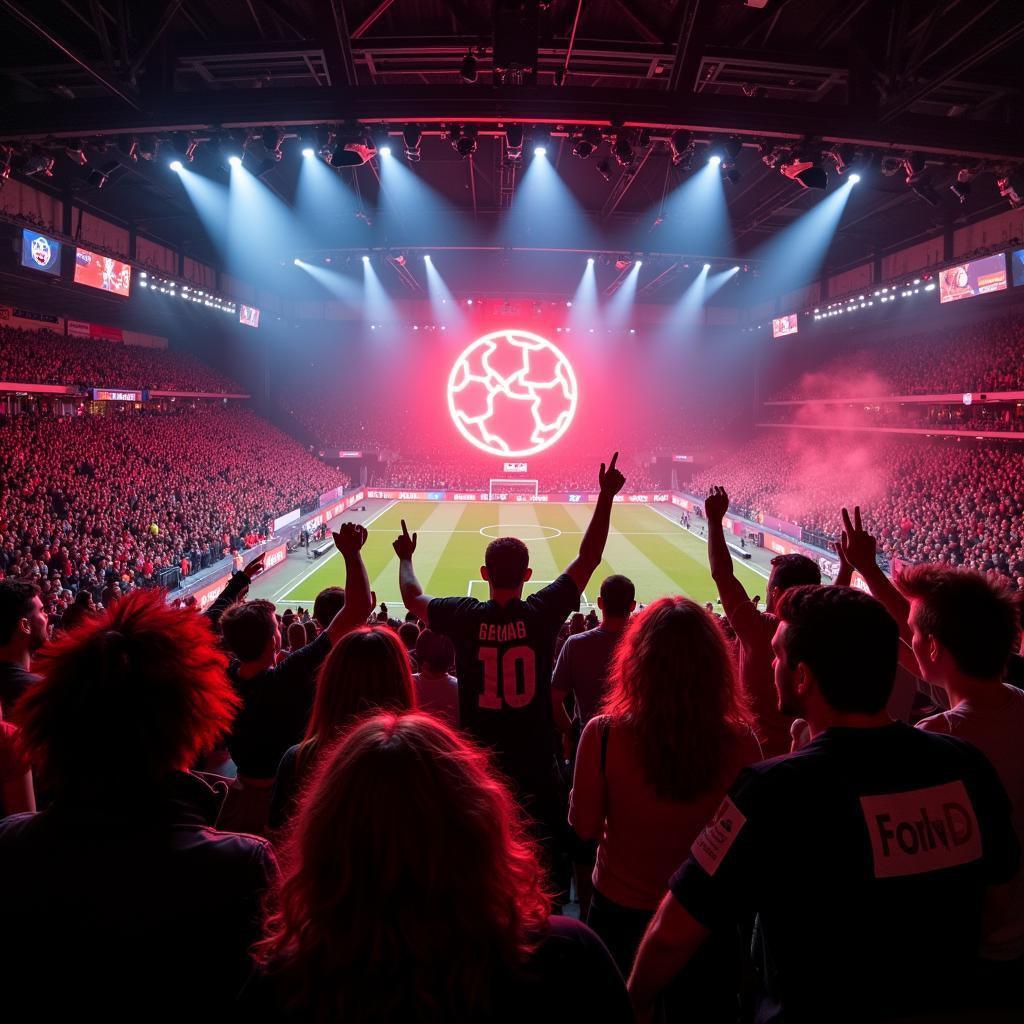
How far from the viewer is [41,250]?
21.1 meters

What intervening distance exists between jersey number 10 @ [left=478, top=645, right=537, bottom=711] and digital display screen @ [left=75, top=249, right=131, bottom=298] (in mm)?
26123

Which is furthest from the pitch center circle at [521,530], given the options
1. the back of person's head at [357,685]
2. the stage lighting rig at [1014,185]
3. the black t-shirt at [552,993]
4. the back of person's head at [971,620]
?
the black t-shirt at [552,993]

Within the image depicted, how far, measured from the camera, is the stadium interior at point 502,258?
9.12 metres

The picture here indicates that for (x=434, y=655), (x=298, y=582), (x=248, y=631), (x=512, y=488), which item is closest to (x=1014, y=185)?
(x=434, y=655)

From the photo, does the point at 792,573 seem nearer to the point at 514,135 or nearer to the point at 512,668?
the point at 512,668

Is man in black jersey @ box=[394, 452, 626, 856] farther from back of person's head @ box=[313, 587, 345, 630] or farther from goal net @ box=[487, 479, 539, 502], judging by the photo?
goal net @ box=[487, 479, 539, 502]

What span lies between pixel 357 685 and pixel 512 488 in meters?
46.0

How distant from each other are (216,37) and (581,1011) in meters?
19.5

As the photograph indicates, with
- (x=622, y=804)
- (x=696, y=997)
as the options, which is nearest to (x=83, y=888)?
(x=622, y=804)

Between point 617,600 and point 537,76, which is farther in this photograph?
point 537,76

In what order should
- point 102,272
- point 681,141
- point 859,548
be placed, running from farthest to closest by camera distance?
point 102,272 < point 681,141 < point 859,548

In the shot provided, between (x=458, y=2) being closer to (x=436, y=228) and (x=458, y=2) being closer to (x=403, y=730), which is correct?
(x=403, y=730)

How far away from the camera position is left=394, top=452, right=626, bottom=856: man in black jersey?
3.75 metres

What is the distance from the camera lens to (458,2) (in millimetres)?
10359
